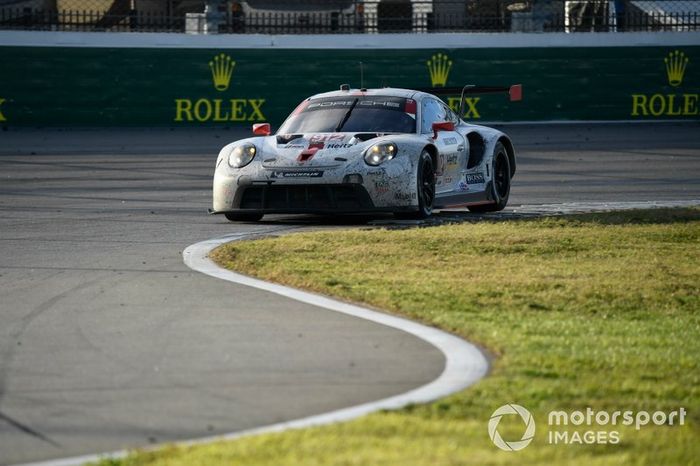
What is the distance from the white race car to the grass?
91 cm

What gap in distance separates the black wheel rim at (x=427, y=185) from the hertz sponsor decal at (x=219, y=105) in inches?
580

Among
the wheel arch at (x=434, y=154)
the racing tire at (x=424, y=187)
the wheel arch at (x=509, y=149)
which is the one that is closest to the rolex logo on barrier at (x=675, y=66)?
the wheel arch at (x=509, y=149)

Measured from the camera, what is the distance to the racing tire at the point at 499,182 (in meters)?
14.0

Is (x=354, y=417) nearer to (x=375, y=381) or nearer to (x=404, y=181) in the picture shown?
(x=375, y=381)

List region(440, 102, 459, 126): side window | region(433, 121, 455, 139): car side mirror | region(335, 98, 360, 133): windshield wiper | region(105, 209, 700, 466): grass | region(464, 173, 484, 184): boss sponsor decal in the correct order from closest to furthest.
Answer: region(105, 209, 700, 466): grass < region(335, 98, 360, 133): windshield wiper < region(433, 121, 455, 139): car side mirror < region(464, 173, 484, 184): boss sponsor decal < region(440, 102, 459, 126): side window

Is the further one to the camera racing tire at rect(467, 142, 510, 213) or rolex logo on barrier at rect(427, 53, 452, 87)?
rolex logo on barrier at rect(427, 53, 452, 87)

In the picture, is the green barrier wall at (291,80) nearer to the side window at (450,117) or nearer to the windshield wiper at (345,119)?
the side window at (450,117)

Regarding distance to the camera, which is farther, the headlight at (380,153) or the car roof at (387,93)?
the car roof at (387,93)

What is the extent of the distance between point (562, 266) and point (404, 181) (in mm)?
2973

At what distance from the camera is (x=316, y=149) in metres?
12.2

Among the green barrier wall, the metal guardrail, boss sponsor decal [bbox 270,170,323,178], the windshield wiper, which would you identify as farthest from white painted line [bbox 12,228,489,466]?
the metal guardrail

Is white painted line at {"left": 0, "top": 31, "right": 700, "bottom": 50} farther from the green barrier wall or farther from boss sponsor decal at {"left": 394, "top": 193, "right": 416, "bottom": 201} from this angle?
boss sponsor decal at {"left": 394, "top": 193, "right": 416, "bottom": 201}

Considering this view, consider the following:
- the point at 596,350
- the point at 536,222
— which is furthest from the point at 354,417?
the point at 536,222

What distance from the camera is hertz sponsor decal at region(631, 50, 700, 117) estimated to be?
27797mm
